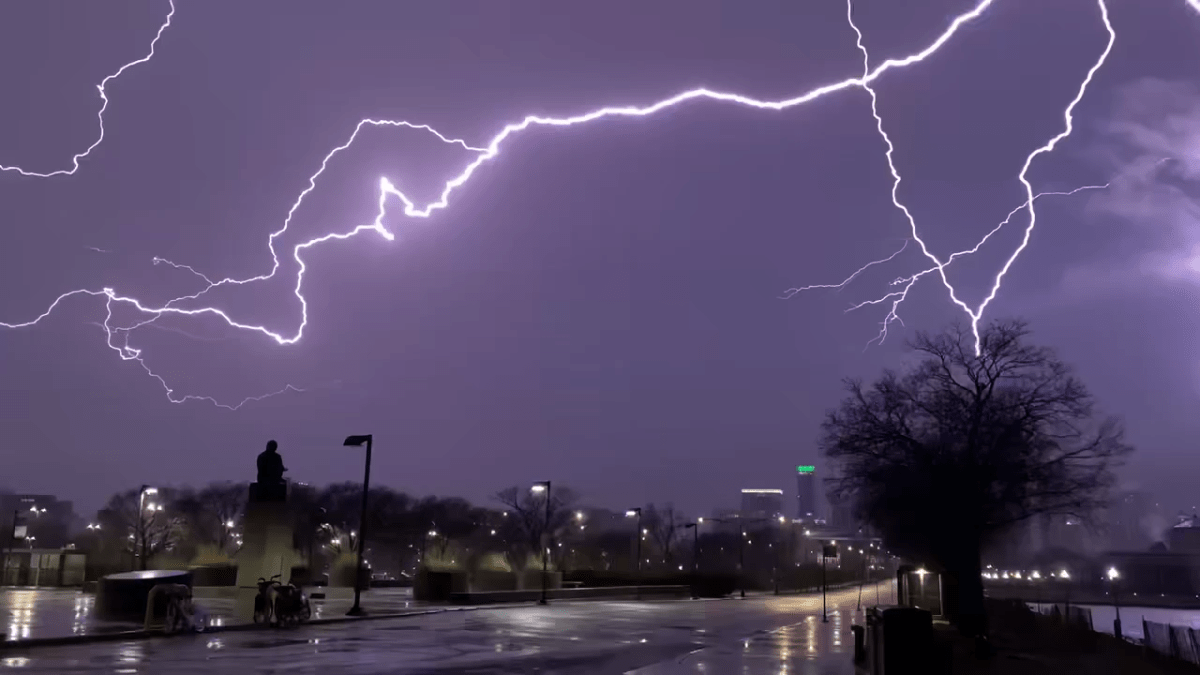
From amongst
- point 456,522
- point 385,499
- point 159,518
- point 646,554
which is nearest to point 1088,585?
point 646,554

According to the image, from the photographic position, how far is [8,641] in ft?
60.7

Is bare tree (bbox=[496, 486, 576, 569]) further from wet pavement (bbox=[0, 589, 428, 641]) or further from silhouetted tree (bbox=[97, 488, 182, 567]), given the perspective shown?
wet pavement (bbox=[0, 589, 428, 641])

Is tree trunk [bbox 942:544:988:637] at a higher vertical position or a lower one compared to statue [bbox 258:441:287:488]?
lower

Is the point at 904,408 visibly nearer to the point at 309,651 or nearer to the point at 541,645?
the point at 541,645

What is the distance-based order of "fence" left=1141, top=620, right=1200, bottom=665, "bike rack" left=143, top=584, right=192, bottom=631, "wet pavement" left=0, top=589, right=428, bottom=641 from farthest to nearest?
"fence" left=1141, top=620, right=1200, bottom=665
"bike rack" left=143, top=584, right=192, bottom=631
"wet pavement" left=0, top=589, right=428, bottom=641

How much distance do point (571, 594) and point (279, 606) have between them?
27464mm

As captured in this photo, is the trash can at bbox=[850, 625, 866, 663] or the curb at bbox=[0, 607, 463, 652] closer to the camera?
the trash can at bbox=[850, 625, 866, 663]

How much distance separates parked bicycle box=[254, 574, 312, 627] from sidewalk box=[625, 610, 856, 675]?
11.2 meters

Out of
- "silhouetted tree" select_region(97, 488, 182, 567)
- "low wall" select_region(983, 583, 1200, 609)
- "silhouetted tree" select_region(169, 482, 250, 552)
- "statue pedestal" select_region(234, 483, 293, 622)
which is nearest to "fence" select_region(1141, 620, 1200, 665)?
"statue pedestal" select_region(234, 483, 293, 622)

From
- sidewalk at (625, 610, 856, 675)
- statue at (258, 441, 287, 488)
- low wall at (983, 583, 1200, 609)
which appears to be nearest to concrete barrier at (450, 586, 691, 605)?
statue at (258, 441, 287, 488)

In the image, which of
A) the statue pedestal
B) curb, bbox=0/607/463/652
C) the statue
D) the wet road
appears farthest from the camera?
the statue

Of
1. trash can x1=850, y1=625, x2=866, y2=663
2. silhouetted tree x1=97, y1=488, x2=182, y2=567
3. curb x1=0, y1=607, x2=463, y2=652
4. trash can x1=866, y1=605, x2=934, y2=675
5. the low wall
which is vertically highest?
silhouetted tree x1=97, y1=488, x2=182, y2=567

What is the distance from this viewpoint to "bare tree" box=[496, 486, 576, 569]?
4547 inches

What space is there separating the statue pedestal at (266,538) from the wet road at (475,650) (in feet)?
16.4
